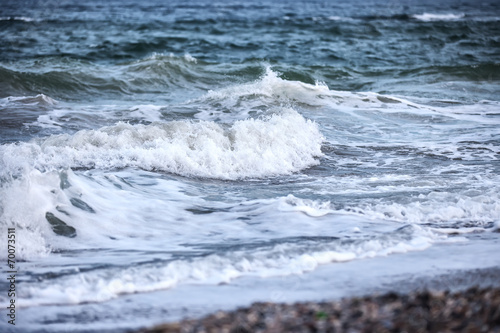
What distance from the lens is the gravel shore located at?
269 cm

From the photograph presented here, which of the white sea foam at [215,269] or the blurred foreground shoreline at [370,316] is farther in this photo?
the white sea foam at [215,269]

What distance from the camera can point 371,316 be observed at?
2.79m

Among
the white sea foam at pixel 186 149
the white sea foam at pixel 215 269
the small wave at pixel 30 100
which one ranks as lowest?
the white sea foam at pixel 215 269

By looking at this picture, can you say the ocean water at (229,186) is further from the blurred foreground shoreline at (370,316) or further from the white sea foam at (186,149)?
the blurred foreground shoreline at (370,316)

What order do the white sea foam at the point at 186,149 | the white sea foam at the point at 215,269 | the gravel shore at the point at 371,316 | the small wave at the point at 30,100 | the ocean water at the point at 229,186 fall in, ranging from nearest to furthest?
the gravel shore at the point at 371,316, the white sea foam at the point at 215,269, the ocean water at the point at 229,186, the white sea foam at the point at 186,149, the small wave at the point at 30,100

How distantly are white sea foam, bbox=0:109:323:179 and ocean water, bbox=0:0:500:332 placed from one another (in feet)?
0.09

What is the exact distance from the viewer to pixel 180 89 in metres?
13.9

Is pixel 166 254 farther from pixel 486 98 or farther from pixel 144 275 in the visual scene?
pixel 486 98

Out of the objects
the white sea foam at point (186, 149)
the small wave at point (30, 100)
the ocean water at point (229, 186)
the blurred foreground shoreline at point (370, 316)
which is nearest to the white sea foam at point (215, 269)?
the ocean water at point (229, 186)

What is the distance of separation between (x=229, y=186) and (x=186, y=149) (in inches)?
47.8

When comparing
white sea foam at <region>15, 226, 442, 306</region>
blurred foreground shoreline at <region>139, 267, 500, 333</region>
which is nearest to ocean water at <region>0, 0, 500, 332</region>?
white sea foam at <region>15, 226, 442, 306</region>

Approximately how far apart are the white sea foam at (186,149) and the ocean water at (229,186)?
0.03m

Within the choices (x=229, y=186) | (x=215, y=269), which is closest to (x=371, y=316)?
(x=215, y=269)

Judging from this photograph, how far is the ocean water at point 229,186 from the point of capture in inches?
147
